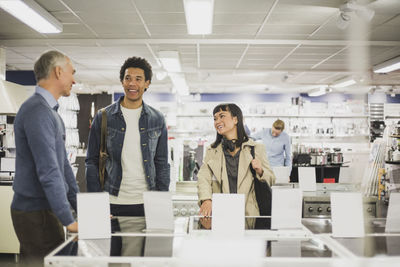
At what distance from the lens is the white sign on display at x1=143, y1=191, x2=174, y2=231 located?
1.81 meters

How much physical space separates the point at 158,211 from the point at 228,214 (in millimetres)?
376

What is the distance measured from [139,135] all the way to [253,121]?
1070 cm

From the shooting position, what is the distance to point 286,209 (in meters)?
1.91

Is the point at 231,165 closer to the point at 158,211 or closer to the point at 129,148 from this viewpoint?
the point at 129,148

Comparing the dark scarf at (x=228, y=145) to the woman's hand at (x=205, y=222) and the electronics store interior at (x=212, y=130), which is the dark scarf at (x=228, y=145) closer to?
the electronics store interior at (x=212, y=130)

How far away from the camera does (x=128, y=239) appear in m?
1.73

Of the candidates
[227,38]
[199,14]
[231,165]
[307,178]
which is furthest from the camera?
[227,38]

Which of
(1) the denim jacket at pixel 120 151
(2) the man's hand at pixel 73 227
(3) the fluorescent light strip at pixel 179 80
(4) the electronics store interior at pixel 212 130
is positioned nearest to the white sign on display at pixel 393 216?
(4) the electronics store interior at pixel 212 130

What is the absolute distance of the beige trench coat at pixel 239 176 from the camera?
2463mm

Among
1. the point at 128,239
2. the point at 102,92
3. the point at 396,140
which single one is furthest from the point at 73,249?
the point at 102,92

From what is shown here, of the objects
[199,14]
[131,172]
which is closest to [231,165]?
[131,172]

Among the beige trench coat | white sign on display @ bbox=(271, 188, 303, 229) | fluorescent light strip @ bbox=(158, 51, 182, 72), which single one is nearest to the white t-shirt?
the beige trench coat

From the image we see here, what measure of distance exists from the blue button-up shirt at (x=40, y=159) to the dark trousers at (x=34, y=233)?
0.12 ft

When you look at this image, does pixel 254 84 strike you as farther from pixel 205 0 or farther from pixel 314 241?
pixel 314 241
